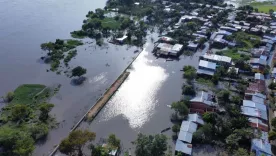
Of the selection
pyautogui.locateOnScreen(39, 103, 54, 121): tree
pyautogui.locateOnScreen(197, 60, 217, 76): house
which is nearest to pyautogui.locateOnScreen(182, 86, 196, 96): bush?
pyautogui.locateOnScreen(197, 60, 217, 76): house

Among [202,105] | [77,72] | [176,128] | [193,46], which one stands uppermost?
[77,72]

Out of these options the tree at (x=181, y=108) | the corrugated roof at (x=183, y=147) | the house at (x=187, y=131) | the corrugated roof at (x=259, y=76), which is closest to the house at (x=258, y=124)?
the house at (x=187, y=131)

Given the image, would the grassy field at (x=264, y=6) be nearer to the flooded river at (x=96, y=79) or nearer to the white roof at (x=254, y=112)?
the flooded river at (x=96, y=79)

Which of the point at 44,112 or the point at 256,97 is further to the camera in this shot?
the point at 256,97

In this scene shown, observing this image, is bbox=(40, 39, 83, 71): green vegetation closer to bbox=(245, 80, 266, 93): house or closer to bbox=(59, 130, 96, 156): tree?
bbox=(59, 130, 96, 156): tree

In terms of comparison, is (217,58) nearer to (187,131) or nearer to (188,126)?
(188,126)

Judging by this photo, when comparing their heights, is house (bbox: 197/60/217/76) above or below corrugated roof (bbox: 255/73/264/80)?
above

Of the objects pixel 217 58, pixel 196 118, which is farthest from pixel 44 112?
pixel 217 58
